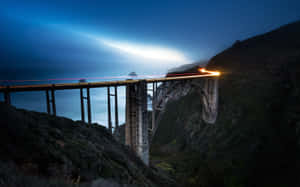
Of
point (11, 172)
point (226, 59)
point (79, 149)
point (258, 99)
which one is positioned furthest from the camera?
point (226, 59)

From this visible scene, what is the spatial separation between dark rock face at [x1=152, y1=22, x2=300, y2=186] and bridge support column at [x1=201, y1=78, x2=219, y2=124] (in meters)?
1.79

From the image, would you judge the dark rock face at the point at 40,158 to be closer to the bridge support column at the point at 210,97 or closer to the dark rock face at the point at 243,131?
the dark rock face at the point at 243,131

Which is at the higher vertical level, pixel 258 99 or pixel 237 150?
pixel 258 99

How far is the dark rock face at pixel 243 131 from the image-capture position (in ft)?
63.5

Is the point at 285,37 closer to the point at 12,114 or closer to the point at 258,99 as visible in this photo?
the point at 258,99

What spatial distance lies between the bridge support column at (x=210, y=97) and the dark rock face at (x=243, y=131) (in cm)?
179

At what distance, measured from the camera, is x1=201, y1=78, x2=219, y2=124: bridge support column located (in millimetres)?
28672

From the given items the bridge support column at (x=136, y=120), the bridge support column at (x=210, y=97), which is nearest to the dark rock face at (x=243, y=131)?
the bridge support column at (x=210, y=97)

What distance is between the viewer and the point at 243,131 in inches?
989

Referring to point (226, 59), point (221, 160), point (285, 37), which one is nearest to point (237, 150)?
point (221, 160)

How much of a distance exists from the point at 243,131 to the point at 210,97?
724 centimetres

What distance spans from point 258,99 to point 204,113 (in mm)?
Answer: 9329

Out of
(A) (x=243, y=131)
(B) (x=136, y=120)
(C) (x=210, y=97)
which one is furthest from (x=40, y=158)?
(C) (x=210, y=97)

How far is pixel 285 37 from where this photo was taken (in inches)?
2186
